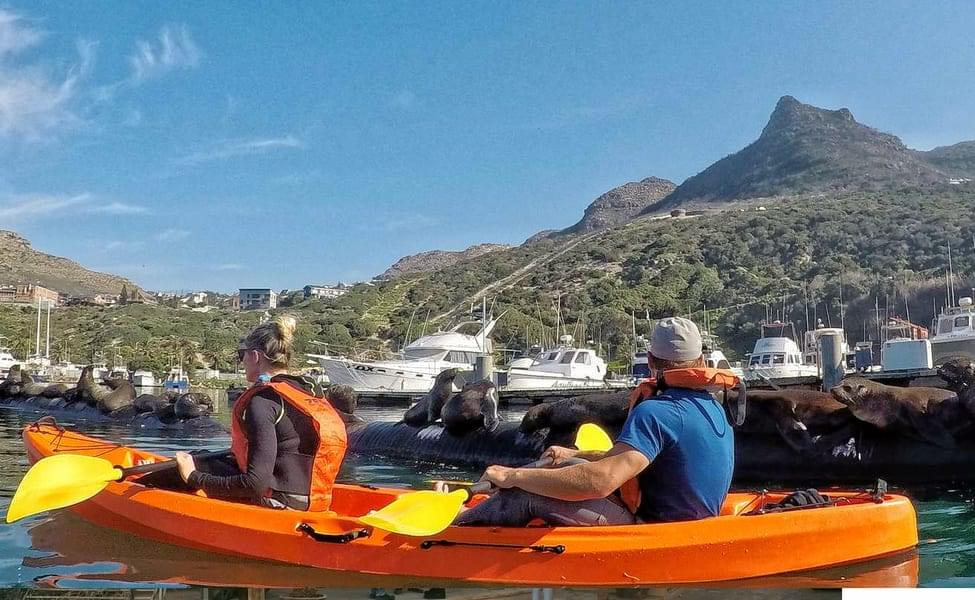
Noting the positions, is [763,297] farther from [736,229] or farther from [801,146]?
[801,146]

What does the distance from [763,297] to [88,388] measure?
6643 cm

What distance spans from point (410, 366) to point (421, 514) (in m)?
44.9

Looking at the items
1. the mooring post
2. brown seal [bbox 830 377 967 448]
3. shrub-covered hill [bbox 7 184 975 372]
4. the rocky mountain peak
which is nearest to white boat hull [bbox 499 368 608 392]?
shrub-covered hill [bbox 7 184 975 372]

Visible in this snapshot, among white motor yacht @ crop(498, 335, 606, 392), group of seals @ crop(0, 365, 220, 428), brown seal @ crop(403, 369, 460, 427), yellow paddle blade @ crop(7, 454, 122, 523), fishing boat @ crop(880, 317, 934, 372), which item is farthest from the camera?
white motor yacht @ crop(498, 335, 606, 392)

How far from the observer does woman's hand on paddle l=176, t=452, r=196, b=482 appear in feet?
22.4

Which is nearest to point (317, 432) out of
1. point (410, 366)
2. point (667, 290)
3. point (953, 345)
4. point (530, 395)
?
point (530, 395)

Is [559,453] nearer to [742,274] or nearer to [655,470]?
[655,470]

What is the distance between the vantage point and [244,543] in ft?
20.3

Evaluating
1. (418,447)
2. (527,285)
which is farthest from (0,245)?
(418,447)

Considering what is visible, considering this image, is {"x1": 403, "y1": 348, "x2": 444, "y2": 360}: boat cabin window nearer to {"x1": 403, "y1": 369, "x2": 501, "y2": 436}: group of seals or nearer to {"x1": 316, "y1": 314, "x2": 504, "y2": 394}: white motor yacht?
{"x1": 316, "y1": 314, "x2": 504, "y2": 394}: white motor yacht

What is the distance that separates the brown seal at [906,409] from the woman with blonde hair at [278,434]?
8415mm

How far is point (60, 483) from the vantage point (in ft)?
22.3

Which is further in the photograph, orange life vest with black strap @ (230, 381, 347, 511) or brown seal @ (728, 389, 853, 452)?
brown seal @ (728, 389, 853, 452)

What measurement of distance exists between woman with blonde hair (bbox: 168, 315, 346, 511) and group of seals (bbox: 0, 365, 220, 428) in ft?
56.9
